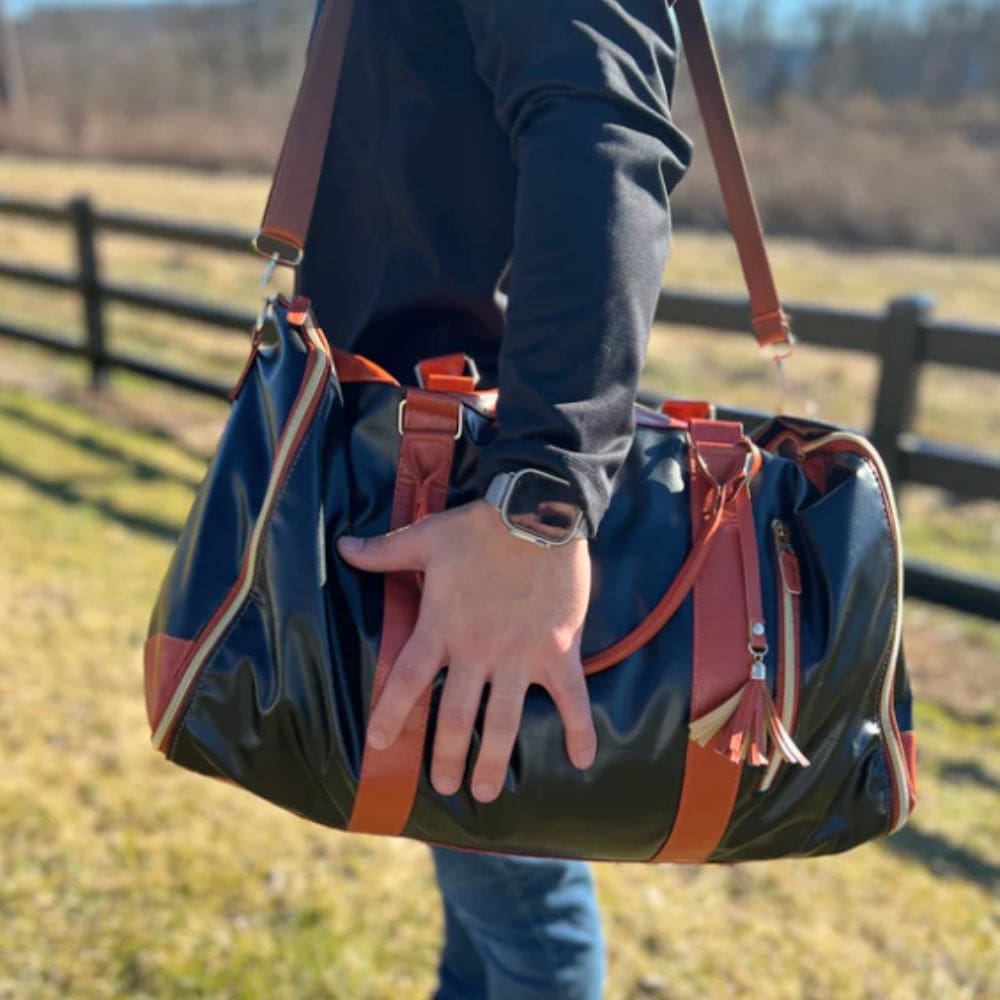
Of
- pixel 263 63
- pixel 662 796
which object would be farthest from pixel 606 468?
pixel 263 63

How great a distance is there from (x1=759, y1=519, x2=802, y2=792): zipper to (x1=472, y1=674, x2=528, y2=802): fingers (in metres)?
0.26

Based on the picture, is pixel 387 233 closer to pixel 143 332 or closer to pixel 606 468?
pixel 606 468

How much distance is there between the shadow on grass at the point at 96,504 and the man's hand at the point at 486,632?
3.26m

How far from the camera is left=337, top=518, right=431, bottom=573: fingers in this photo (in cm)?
100

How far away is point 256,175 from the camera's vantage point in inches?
963

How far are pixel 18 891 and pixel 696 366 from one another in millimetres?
7994

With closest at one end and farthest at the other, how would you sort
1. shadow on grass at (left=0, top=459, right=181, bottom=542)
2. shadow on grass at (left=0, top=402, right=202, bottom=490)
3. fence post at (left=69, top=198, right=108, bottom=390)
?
shadow on grass at (left=0, top=459, right=181, bottom=542)
shadow on grass at (left=0, top=402, right=202, bottom=490)
fence post at (left=69, top=198, right=108, bottom=390)

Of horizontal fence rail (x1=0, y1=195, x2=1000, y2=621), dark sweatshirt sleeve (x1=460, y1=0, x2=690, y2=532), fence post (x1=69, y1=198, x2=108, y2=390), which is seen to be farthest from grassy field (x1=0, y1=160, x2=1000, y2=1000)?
fence post (x1=69, y1=198, x2=108, y2=390)

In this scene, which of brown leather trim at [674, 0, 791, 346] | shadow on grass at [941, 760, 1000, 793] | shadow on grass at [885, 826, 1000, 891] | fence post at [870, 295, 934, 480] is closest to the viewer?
brown leather trim at [674, 0, 791, 346]

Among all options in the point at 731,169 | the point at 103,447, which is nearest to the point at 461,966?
the point at 731,169

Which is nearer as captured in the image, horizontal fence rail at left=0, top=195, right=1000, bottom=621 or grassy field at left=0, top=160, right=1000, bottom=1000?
grassy field at left=0, top=160, right=1000, bottom=1000

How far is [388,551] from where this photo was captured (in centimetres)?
102

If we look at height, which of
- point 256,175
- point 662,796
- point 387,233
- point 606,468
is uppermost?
point 387,233

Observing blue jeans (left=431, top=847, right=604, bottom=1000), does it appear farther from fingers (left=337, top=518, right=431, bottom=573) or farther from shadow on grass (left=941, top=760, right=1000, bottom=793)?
shadow on grass (left=941, top=760, right=1000, bottom=793)
